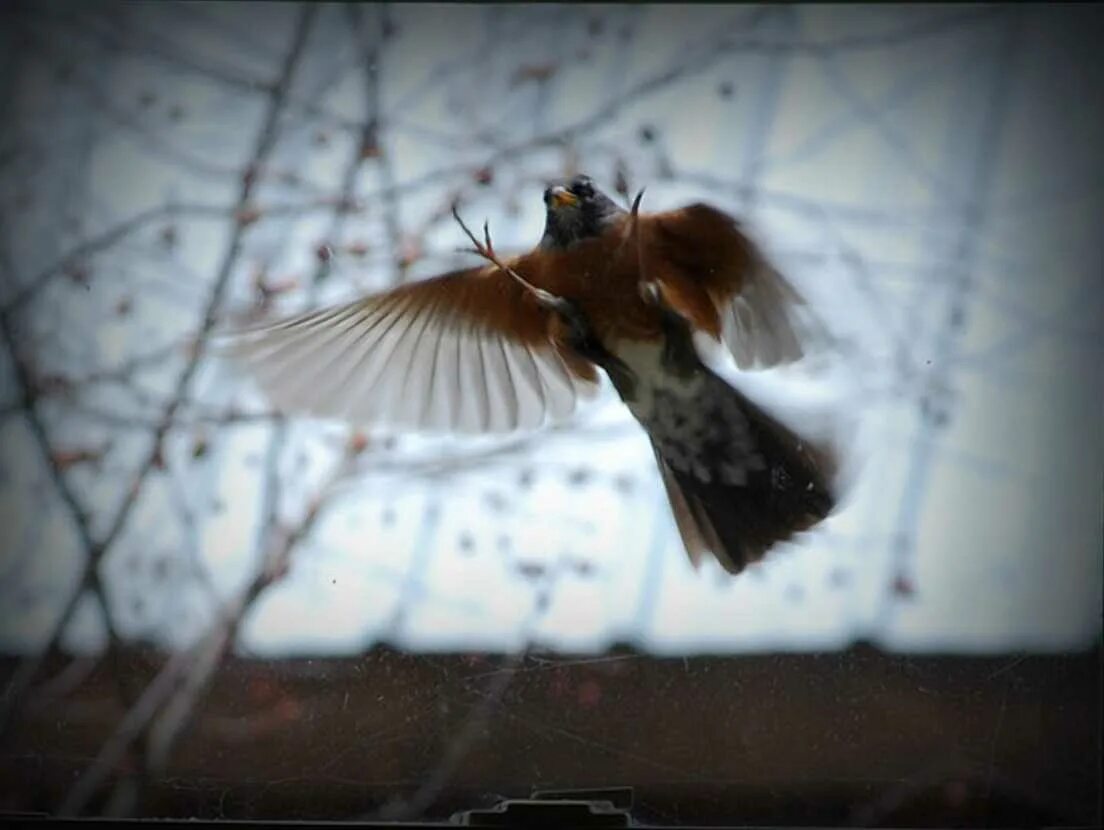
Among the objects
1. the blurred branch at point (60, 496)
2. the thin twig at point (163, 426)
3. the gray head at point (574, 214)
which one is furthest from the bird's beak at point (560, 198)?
the blurred branch at point (60, 496)

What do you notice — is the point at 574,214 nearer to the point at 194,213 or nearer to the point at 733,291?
the point at 733,291

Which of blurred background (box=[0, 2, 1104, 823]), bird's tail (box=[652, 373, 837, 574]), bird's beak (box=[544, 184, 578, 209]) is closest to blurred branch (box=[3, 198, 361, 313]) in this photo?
blurred background (box=[0, 2, 1104, 823])

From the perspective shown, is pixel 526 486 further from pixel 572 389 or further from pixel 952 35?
pixel 952 35

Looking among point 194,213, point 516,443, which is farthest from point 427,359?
point 194,213

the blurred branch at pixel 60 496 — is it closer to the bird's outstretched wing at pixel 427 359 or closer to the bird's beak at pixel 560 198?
the bird's outstretched wing at pixel 427 359

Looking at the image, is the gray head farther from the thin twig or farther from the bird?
the thin twig
